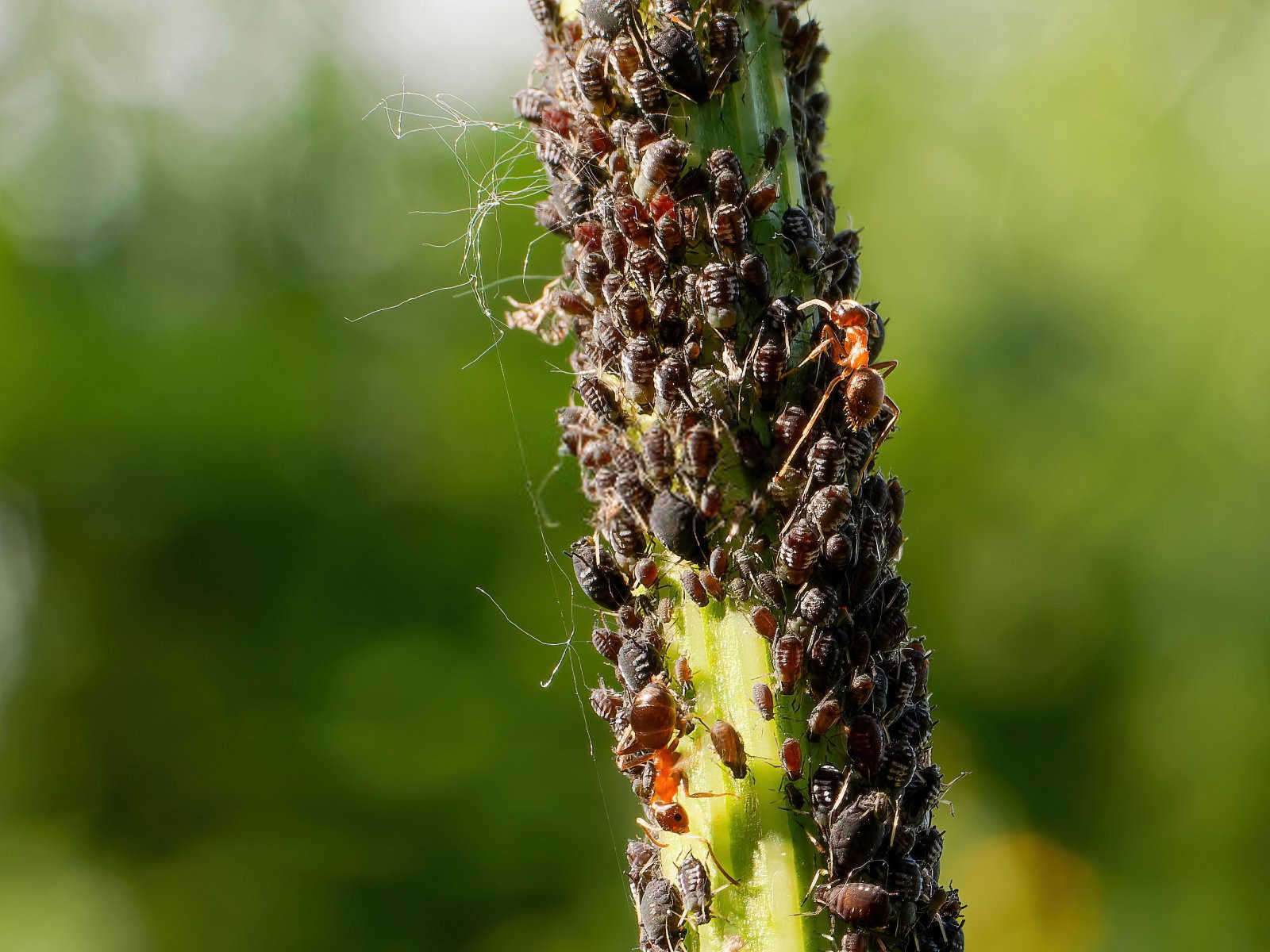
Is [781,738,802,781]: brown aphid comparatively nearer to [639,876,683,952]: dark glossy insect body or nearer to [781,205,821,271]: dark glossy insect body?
[639,876,683,952]: dark glossy insect body

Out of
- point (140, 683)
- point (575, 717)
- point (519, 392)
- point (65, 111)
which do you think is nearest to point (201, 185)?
point (65, 111)

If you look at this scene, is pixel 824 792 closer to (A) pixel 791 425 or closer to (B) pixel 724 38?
(A) pixel 791 425

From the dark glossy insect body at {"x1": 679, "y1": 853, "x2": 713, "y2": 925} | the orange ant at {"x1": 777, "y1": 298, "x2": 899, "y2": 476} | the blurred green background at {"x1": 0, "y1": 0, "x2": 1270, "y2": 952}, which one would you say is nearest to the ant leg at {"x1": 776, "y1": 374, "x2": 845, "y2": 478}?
the orange ant at {"x1": 777, "y1": 298, "x2": 899, "y2": 476}

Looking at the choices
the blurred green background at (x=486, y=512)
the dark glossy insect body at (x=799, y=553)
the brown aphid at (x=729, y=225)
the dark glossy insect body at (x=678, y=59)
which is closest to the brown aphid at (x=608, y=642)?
the dark glossy insect body at (x=799, y=553)

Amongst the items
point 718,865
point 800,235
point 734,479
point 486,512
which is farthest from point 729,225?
point 486,512

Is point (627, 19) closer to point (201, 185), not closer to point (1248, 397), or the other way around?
point (1248, 397)
